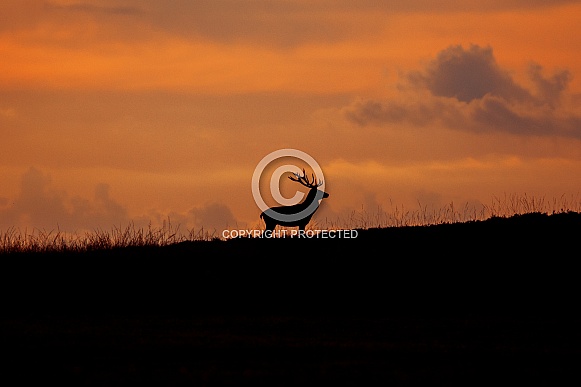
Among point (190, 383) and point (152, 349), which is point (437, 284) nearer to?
point (152, 349)

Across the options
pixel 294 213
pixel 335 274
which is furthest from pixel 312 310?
pixel 294 213

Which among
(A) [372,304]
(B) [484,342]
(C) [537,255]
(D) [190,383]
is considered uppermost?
(C) [537,255]

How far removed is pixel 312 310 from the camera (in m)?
20.4

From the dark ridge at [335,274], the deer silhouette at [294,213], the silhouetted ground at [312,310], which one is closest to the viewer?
the silhouetted ground at [312,310]

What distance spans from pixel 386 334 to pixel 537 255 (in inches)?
352

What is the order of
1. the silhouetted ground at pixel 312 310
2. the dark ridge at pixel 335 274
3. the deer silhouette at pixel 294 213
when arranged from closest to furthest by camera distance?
the silhouetted ground at pixel 312 310
the dark ridge at pixel 335 274
the deer silhouette at pixel 294 213

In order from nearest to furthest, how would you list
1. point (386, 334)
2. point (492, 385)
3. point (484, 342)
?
point (492, 385) → point (484, 342) → point (386, 334)

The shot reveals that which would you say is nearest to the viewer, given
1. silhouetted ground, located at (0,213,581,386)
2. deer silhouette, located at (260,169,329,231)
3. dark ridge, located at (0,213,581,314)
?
silhouetted ground, located at (0,213,581,386)

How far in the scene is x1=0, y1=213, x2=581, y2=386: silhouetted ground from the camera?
461 inches

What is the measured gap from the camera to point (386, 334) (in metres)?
15.8

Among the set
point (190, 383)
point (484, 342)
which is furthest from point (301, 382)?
point (484, 342)

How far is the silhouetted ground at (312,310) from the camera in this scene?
1171 centimetres

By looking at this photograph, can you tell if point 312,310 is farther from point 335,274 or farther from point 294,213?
point 294,213

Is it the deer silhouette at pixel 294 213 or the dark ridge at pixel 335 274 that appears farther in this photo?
the deer silhouette at pixel 294 213
